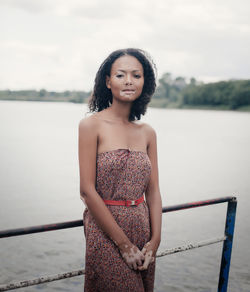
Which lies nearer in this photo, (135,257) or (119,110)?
(135,257)

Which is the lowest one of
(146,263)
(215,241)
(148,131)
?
(215,241)

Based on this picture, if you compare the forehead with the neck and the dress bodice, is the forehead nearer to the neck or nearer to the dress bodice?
the neck

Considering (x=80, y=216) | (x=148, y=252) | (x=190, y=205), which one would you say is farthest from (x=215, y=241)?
(x=80, y=216)

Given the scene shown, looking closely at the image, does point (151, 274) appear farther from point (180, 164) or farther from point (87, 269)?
point (180, 164)

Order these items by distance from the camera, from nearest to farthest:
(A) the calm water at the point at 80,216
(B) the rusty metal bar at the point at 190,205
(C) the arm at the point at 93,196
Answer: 1. (C) the arm at the point at 93,196
2. (B) the rusty metal bar at the point at 190,205
3. (A) the calm water at the point at 80,216

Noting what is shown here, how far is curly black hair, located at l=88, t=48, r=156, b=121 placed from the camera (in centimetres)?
210

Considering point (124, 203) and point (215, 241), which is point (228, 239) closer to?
point (215, 241)

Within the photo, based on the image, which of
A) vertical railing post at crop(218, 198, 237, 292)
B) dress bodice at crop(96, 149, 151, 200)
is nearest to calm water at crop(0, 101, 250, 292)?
dress bodice at crop(96, 149, 151, 200)

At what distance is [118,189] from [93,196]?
0.15 metres

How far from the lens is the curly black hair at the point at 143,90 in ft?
6.89

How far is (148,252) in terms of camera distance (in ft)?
6.40

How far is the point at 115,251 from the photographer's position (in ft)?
6.19

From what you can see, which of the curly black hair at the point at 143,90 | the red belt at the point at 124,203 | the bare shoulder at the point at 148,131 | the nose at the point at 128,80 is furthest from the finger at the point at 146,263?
the nose at the point at 128,80

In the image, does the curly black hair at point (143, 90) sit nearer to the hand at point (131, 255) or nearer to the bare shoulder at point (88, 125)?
the bare shoulder at point (88, 125)
